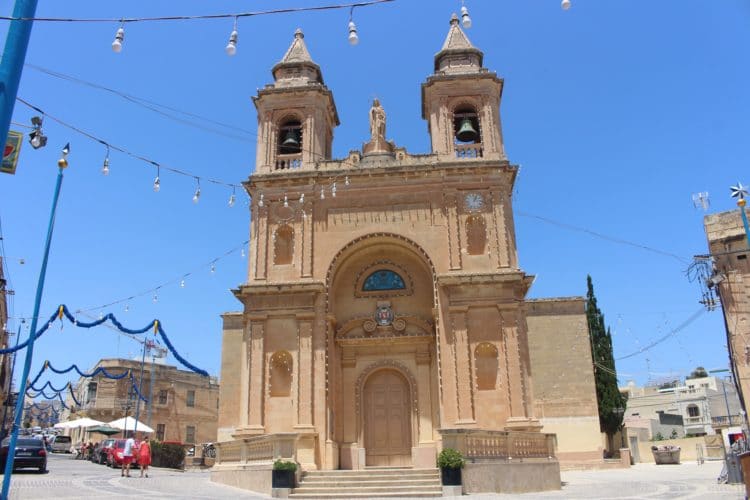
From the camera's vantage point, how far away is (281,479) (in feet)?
51.3

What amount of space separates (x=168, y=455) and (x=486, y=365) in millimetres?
15843

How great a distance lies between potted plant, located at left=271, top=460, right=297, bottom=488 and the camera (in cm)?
1562

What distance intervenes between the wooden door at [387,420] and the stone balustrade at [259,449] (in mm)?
4026

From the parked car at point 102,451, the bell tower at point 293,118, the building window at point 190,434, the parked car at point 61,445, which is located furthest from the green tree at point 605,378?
the parked car at point 61,445

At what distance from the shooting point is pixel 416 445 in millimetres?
19766

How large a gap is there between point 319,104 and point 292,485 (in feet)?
44.3

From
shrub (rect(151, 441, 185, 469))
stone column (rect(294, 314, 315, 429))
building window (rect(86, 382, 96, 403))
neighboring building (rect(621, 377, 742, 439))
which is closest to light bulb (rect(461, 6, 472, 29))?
stone column (rect(294, 314, 315, 429))

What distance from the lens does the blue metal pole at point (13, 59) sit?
7.74 meters

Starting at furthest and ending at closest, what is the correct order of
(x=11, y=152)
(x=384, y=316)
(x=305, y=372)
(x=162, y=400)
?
(x=162, y=400) → (x=384, y=316) → (x=305, y=372) → (x=11, y=152)

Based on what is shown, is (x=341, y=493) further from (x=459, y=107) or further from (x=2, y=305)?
(x=2, y=305)

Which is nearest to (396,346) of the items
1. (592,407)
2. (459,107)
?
(459,107)

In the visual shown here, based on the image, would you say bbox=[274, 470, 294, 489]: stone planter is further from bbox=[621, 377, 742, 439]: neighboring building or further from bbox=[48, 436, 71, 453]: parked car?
bbox=[621, 377, 742, 439]: neighboring building

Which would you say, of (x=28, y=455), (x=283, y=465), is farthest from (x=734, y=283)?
(x=28, y=455)

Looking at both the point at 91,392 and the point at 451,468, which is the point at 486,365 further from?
the point at 91,392
